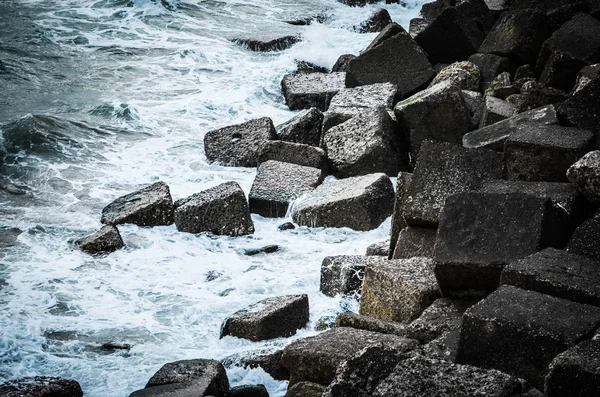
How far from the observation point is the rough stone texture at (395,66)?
30.5 ft

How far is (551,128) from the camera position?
209 inches

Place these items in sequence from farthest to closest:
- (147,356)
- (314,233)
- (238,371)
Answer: (314,233), (147,356), (238,371)

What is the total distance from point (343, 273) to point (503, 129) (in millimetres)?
1690

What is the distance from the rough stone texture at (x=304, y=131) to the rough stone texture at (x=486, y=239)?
14.4 ft

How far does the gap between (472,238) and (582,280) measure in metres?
0.72

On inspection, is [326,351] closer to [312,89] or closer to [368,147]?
[368,147]

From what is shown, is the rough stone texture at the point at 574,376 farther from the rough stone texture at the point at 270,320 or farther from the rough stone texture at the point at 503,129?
the rough stone texture at the point at 503,129

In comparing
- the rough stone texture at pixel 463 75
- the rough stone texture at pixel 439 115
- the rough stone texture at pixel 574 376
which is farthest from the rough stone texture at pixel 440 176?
the rough stone texture at pixel 463 75

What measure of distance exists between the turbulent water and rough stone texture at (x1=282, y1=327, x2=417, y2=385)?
0.39 m

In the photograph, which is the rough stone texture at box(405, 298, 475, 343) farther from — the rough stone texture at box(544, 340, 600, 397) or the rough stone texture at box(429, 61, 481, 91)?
the rough stone texture at box(429, 61, 481, 91)

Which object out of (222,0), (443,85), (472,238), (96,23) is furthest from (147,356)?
(222,0)

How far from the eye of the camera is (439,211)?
5070 millimetres

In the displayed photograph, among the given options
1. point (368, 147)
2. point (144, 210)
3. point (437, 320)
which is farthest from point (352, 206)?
point (437, 320)

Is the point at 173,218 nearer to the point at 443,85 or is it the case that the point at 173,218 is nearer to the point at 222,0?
the point at 443,85
